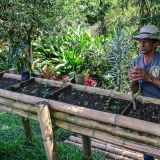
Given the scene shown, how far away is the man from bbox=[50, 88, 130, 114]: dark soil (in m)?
0.25

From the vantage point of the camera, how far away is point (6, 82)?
3824 mm

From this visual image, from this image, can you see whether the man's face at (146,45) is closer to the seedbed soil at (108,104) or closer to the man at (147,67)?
the man at (147,67)

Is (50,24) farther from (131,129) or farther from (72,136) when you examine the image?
(131,129)

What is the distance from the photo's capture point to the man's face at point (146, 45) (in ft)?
9.15

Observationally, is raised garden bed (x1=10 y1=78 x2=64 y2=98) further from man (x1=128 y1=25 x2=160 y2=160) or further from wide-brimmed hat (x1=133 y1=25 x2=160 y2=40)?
wide-brimmed hat (x1=133 y1=25 x2=160 y2=40)

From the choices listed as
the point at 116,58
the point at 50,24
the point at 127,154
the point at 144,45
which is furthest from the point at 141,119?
the point at 50,24

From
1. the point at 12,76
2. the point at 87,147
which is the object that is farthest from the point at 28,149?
the point at 12,76

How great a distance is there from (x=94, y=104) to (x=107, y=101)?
0.42 ft

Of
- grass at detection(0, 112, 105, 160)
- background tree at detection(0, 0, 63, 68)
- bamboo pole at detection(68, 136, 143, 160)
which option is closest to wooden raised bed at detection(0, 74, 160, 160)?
grass at detection(0, 112, 105, 160)

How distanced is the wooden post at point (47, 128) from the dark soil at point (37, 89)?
35 cm

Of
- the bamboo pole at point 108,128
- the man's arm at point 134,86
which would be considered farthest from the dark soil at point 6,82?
the man's arm at point 134,86

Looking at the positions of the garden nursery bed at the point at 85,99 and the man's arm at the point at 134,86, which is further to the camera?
the man's arm at the point at 134,86

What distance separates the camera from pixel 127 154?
3.87m

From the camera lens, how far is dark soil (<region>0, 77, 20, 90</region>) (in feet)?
11.9
